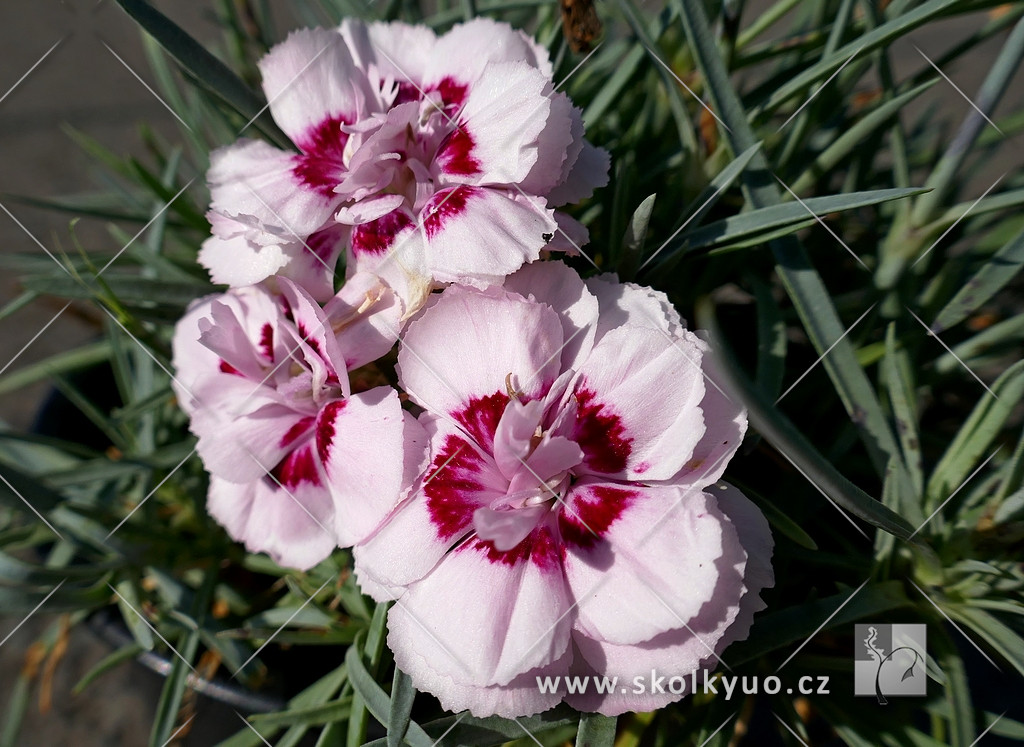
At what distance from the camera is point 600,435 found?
492 mm

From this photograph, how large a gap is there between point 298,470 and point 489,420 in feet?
0.49

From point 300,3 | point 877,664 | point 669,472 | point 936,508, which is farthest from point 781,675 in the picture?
point 300,3

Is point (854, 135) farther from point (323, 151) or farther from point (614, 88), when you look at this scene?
point (323, 151)

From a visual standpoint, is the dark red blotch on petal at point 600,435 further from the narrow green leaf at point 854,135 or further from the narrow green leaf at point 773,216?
the narrow green leaf at point 854,135

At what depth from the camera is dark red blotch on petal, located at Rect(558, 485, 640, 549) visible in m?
0.47

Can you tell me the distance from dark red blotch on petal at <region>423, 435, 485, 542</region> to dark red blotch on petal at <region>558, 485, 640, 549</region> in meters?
0.06

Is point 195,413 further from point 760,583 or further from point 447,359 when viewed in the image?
point 760,583

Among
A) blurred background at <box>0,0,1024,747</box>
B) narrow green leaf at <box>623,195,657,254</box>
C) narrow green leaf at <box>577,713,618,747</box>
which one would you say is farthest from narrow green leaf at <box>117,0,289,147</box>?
blurred background at <box>0,0,1024,747</box>

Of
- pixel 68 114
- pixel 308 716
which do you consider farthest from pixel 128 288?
pixel 68 114

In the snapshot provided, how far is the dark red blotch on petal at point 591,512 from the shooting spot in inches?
18.6

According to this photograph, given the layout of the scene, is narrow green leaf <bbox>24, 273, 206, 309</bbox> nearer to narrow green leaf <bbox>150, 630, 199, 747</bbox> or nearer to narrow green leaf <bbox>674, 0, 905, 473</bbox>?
narrow green leaf <bbox>150, 630, 199, 747</bbox>

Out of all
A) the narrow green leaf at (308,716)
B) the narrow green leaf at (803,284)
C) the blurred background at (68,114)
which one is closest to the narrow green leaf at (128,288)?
the narrow green leaf at (308,716)

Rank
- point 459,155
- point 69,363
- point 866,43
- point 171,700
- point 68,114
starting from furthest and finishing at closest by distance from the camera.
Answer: point 68,114, point 69,363, point 171,700, point 866,43, point 459,155

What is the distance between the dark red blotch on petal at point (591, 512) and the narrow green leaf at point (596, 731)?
152mm
